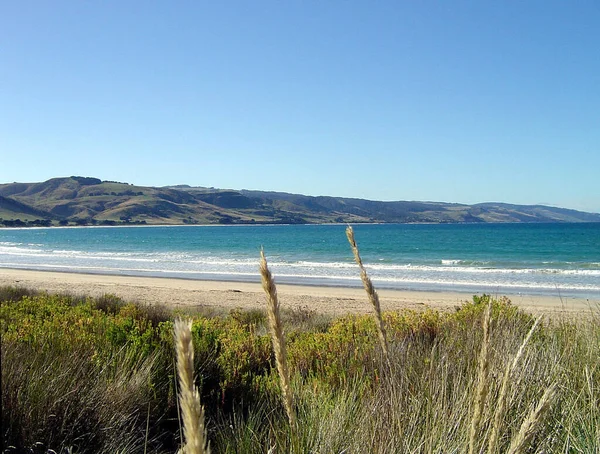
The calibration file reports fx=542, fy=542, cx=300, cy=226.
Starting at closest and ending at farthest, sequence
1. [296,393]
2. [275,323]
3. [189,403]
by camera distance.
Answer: [189,403] → [275,323] → [296,393]

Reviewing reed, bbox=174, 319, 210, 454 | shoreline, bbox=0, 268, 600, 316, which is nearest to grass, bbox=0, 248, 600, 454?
reed, bbox=174, 319, 210, 454

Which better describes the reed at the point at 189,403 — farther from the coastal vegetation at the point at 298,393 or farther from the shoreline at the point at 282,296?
the shoreline at the point at 282,296

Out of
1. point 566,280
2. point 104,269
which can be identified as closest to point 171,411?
point 566,280

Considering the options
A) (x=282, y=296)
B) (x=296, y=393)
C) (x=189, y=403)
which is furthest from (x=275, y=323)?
(x=282, y=296)

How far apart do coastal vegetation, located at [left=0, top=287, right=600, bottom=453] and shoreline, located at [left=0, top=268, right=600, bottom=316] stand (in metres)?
→ 10.1

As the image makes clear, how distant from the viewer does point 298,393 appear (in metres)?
3.81

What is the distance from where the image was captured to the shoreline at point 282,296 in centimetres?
1758

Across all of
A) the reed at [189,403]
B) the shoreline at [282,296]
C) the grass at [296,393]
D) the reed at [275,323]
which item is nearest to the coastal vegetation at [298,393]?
the grass at [296,393]

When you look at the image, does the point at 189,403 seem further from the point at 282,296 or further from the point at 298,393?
the point at 282,296

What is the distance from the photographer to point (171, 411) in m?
4.50

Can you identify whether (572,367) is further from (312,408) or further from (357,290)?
(357,290)

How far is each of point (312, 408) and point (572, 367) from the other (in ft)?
6.92

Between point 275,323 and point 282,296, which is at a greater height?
point 275,323

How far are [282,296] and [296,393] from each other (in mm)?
17492
